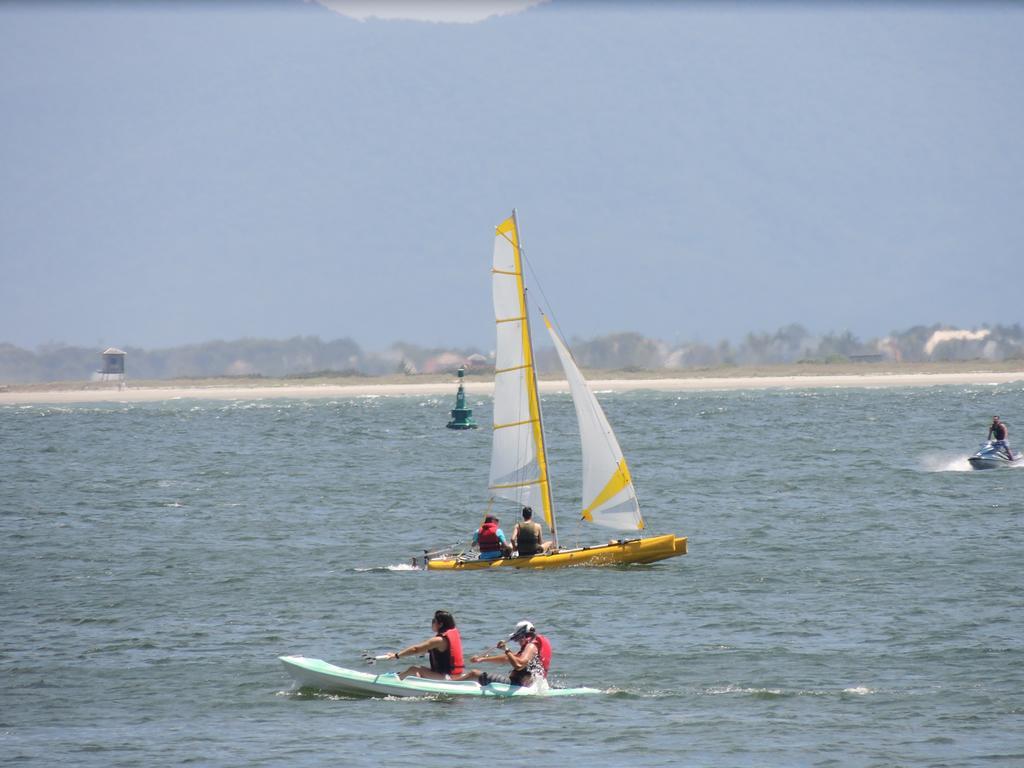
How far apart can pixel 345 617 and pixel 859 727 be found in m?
13.5

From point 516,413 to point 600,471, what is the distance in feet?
8.57

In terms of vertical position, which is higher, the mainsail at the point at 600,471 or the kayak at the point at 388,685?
the mainsail at the point at 600,471

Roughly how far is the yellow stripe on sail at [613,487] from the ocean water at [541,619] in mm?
1589

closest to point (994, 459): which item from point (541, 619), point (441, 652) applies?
point (541, 619)

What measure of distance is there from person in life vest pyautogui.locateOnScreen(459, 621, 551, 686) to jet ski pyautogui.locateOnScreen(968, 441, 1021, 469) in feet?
142

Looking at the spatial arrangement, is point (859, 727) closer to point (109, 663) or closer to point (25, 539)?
point (109, 663)

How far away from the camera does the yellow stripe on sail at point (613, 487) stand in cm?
4053

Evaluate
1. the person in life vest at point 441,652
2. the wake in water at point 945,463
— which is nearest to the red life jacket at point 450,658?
the person in life vest at point 441,652

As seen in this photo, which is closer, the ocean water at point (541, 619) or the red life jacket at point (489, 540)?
the ocean water at point (541, 619)

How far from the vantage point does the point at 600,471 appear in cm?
4081

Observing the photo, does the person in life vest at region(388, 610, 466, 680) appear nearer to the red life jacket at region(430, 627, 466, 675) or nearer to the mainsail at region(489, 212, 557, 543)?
the red life jacket at region(430, 627, 466, 675)

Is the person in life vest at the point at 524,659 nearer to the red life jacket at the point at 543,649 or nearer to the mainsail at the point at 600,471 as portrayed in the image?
the red life jacket at the point at 543,649

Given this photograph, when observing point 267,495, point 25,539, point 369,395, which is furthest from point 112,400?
point 25,539

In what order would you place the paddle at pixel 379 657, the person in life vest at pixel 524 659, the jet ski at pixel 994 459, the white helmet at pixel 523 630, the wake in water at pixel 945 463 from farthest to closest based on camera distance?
the wake in water at pixel 945 463
the jet ski at pixel 994 459
the paddle at pixel 379 657
the person in life vest at pixel 524 659
the white helmet at pixel 523 630
